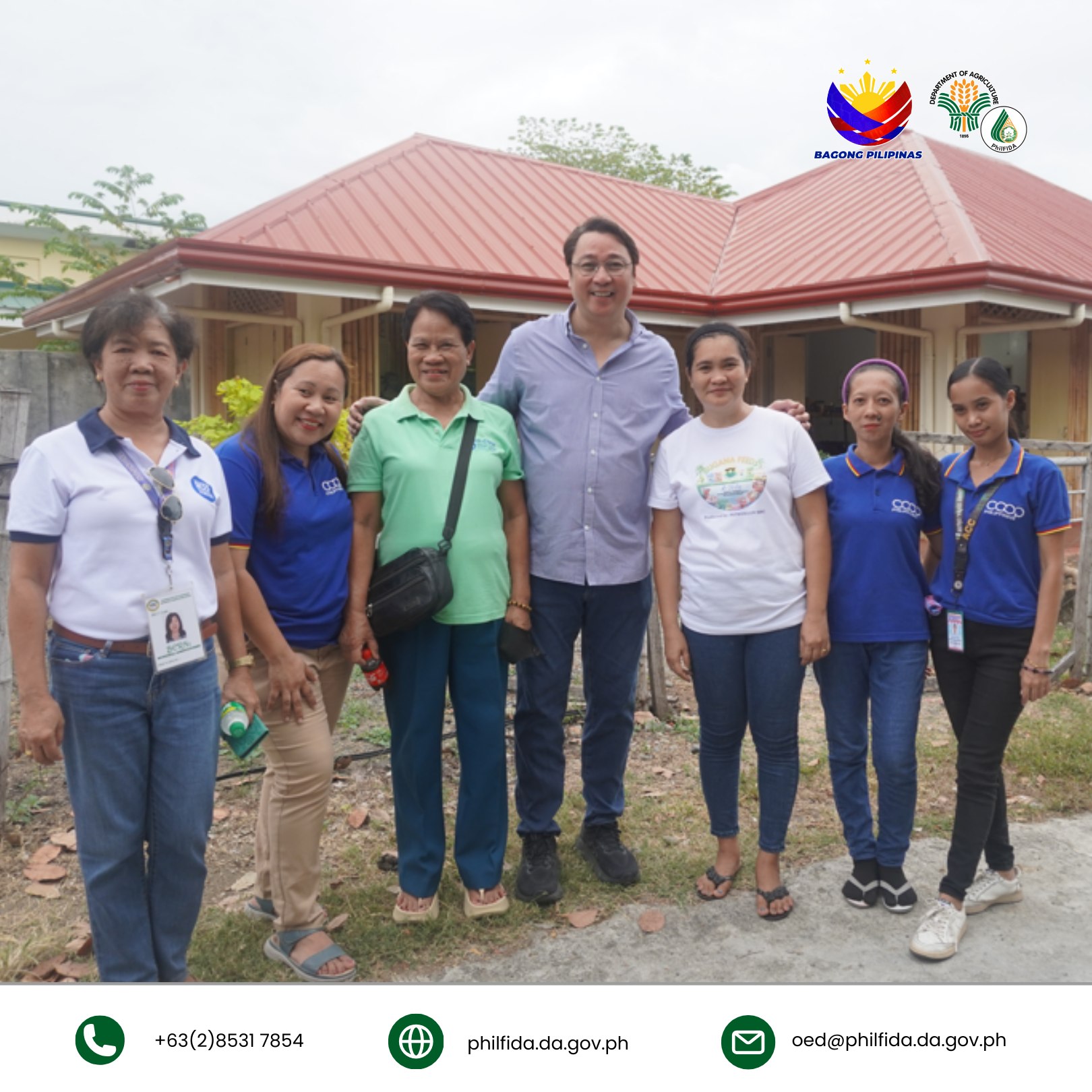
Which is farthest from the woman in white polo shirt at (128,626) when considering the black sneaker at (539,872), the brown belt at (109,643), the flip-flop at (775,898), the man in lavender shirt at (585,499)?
the flip-flop at (775,898)

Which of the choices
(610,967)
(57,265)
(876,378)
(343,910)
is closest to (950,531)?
(876,378)

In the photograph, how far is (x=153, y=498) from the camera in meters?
2.34

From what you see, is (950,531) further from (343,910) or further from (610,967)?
(343,910)

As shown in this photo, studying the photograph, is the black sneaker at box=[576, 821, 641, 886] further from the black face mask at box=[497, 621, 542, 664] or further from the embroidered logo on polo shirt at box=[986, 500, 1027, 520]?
the embroidered logo on polo shirt at box=[986, 500, 1027, 520]

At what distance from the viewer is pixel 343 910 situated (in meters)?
3.38

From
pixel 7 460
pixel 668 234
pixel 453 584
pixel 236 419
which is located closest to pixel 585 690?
pixel 453 584

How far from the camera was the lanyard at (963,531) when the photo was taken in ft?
9.99

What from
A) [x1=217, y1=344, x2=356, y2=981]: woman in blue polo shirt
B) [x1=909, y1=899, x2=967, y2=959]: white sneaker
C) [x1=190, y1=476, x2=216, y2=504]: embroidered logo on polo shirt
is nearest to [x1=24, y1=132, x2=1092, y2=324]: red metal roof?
[x1=217, y1=344, x2=356, y2=981]: woman in blue polo shirt

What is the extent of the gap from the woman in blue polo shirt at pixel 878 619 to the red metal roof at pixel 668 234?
20.8 feet

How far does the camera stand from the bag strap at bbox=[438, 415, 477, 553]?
9.98 ft

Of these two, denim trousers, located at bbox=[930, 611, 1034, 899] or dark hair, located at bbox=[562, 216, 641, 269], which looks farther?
dark hair, located at bbox=[562, 216, 641, 269]

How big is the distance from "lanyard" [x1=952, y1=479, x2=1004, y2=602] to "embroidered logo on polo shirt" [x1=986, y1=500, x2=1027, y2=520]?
0.06 ft
